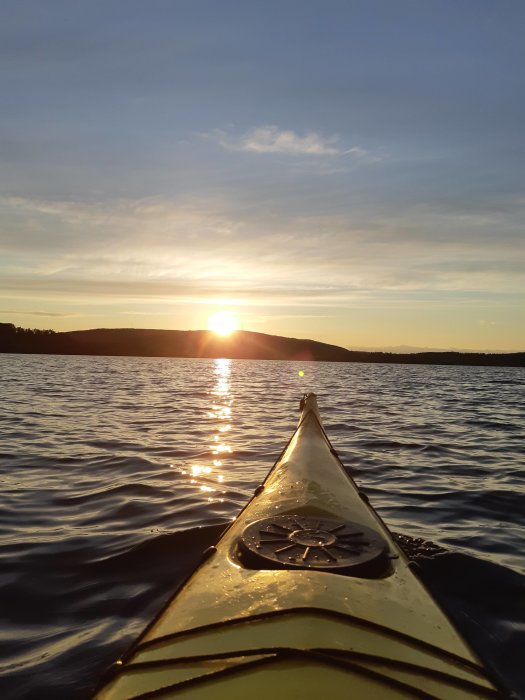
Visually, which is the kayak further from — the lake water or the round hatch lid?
the lake water

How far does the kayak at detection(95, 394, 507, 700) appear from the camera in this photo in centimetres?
247

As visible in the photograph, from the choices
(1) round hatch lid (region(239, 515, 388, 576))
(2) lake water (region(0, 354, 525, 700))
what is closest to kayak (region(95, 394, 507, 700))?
(1) round hatch lid (region(239, 515, 388, 576))

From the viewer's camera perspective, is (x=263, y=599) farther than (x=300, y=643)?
Yes

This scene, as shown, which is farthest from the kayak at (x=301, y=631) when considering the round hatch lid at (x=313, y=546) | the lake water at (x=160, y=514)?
the lake water at (x=160, y=514)

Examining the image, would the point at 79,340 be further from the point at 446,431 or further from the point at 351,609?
the point at 351,609

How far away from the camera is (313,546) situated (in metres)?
3.87

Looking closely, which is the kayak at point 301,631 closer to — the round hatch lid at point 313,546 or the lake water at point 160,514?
the round hatch lid at point 313,546

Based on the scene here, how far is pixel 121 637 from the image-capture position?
4.20 m

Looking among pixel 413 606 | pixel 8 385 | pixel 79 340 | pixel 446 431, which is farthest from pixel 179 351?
pixel 413 606

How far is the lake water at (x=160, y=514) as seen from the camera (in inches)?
169

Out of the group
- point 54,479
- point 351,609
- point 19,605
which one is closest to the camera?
point 351,609

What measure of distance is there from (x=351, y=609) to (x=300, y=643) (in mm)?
487

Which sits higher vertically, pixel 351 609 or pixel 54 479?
pixel 351 609

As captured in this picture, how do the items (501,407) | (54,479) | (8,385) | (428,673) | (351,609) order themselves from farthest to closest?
1. (8,385)
2. (501,407)
3. (54,479)
4. (351,609)
5. (428,673)
